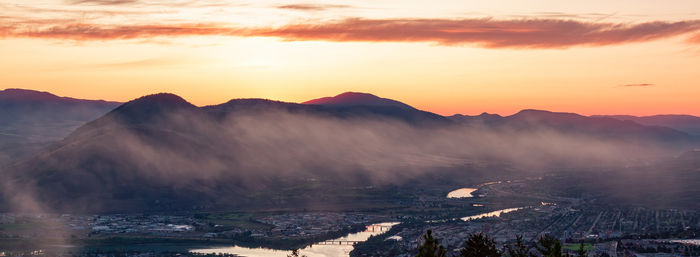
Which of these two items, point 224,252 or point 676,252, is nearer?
point 676,252

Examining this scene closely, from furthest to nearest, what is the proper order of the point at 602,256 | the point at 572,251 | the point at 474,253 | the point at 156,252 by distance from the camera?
1. the point at 156,252
2. the point at 572,251
3. the point at 602,256
4. the point at 474,253

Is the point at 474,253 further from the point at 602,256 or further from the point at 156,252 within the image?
the point at 156,252

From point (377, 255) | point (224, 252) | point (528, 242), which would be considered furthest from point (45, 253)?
point (528, 242)

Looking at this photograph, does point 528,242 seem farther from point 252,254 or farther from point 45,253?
point 45,253

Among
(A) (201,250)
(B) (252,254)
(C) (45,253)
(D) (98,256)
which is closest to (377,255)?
(B) (252,254)

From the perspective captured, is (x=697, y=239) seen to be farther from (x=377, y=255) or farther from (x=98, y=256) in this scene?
(x=98, y=256)

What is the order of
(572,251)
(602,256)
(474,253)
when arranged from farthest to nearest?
1. (572,251)
2. (602,256)
3. (474,253)

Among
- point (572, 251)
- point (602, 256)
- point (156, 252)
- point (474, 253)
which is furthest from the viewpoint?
point (156, 252)

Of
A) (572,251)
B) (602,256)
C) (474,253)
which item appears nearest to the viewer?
(474,253)

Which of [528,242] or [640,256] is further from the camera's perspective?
[528,242]
